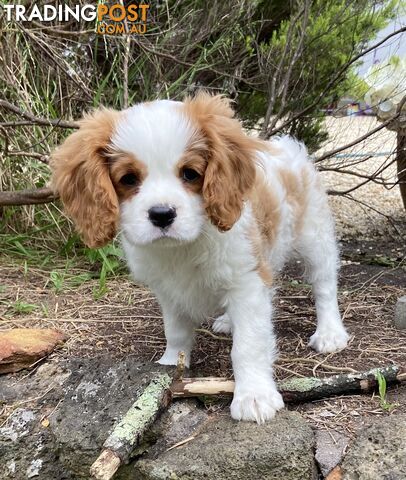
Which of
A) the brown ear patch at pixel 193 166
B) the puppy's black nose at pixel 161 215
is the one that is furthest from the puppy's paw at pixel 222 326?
the puppy's black nose at pixel 161 215

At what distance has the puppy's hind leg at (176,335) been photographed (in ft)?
10.3

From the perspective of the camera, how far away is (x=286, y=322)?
384cm

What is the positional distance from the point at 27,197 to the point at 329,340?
2514mm

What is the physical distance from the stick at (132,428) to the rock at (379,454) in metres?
0.78

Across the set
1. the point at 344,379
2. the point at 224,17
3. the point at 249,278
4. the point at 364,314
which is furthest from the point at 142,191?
the point at 224,17

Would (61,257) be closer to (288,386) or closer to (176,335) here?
(176,335)

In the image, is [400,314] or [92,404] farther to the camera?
[400,314]

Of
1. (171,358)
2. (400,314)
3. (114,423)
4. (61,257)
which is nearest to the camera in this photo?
(114,423)

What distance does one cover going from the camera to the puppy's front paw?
255 centimetres

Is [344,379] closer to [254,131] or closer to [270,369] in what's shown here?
[270,369]

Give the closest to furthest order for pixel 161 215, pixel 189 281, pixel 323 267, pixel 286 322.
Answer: pixel 161 215, pixel 189 281, pixel 323 267, pixel 286 322

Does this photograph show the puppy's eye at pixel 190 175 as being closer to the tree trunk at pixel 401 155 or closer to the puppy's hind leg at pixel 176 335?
the puppy's hind leg at pixel 176 335

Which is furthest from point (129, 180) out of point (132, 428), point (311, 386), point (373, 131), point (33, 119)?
point (373, 131)

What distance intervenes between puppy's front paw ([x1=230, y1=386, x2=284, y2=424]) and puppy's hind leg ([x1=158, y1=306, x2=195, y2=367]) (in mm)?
567
